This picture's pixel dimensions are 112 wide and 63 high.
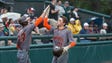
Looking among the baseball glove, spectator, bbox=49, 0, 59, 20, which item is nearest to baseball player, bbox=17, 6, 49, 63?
the baseball glove

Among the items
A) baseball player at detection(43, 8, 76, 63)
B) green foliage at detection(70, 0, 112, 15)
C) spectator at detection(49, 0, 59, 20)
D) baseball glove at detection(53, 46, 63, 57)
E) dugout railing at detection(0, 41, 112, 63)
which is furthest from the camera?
green foliage at detection(70, 0, 112, 15)

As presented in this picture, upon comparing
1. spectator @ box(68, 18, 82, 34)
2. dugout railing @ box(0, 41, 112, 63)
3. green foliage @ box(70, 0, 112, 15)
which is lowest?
dugout railing @ box(0, 41, 112, 63)

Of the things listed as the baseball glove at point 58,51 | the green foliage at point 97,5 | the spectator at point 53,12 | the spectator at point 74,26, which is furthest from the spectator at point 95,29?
the baseball glove at point 58,51

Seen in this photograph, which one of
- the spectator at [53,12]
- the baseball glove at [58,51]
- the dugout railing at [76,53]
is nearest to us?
the baseball glove at [58,51]

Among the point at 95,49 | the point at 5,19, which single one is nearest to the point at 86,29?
the point at 95,49

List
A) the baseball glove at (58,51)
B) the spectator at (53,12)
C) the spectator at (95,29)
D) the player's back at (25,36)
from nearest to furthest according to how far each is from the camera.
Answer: the player's back at (25,36) → the baseball glove at (58,51) → the spectator at (53,12) → the spectator at (95,29)

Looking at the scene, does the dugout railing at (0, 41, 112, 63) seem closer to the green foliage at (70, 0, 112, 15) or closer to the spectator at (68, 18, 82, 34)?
the spectator at (68, 18, 82, 34)

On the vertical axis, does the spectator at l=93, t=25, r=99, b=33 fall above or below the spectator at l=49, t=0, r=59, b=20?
below

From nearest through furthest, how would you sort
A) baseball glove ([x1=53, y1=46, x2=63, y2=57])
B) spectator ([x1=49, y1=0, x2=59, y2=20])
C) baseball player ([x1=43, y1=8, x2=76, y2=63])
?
baseball glove ([x1=53, y1=46, x2=63, y2=57])
baseball player ([x1=43, y1=8, x2=76, y2=63])
spectator ([x1=49, y1=0, x2=59, y2=20])

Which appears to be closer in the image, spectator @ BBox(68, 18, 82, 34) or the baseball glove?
the baseball glove

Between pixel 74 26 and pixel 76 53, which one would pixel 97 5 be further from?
pixel 76 53

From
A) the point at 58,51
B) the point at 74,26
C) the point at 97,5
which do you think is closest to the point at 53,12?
the point at 74,26

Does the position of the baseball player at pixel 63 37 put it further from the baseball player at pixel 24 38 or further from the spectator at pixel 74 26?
the spectator at pixel 74 26

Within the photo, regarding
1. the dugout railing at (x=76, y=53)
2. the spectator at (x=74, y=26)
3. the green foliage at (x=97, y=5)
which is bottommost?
the dugout railing at (x=76, y=53)
